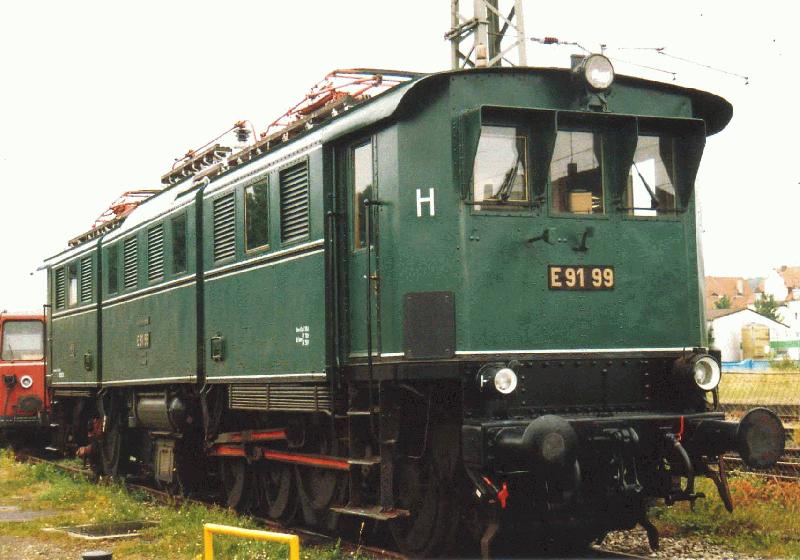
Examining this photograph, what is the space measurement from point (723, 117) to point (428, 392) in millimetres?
3817

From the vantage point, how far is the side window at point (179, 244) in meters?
14.1

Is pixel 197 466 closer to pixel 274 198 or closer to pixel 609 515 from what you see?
pixel 274 198

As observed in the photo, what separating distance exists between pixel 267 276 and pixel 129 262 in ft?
19.1

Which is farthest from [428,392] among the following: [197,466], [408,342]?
[197,466]

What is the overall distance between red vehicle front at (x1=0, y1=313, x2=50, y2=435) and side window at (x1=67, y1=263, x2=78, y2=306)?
14.4 feet

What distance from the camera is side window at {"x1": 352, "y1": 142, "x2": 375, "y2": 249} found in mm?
9922

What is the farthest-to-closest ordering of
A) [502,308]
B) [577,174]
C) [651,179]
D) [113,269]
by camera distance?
[113,269]
[651,179]
[577,174]
[502,308]

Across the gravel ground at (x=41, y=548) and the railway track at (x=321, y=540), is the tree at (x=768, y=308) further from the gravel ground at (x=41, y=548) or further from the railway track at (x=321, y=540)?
the gravel ground at (x=41, y=548)

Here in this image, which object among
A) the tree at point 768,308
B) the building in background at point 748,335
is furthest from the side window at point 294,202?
the tree at point 768,308

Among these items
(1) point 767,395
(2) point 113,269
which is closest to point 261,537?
(2) point 113,269

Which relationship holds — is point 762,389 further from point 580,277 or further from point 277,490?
point 580,277

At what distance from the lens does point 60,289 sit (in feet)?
69.1

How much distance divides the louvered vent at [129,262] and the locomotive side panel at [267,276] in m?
3.34

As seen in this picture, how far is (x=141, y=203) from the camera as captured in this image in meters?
17.3
